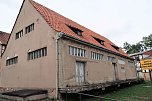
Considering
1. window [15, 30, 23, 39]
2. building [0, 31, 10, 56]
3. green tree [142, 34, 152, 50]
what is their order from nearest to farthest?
window [15, 30, 23, 39], building [0, 31, 10, 56], green tree [142, 34, 152, 50]

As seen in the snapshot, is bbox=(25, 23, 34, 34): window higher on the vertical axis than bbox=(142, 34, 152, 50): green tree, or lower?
lower

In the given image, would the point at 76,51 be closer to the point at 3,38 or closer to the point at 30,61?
the point at 30,61

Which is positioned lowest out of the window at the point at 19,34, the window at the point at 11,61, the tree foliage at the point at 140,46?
the window at the point at 11,61

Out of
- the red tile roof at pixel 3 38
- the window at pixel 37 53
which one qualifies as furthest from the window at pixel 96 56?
the red tile roof at pixel 3 38

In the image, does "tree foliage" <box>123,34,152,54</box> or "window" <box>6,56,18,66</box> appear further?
"tree foliage" <box>123,34,152,54</box>

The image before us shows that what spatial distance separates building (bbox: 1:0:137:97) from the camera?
42.1ft

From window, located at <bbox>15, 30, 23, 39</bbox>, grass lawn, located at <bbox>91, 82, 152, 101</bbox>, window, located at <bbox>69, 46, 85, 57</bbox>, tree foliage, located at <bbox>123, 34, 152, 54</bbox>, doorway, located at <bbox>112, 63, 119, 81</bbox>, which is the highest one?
tree foliage, located at <bbox>123, 34, 152, 54</bbox>

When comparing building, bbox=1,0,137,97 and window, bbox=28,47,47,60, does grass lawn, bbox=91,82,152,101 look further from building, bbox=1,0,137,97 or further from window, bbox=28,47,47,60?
window, bbox=28,47,47,60

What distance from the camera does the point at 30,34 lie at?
16.4 meters

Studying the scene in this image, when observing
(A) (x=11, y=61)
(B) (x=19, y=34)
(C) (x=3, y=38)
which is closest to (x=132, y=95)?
(B) (x=19, y=34)

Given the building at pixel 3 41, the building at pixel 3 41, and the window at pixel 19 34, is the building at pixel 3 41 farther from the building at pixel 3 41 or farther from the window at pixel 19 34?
the window at pixel 19 34

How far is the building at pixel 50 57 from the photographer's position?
42.1 ft

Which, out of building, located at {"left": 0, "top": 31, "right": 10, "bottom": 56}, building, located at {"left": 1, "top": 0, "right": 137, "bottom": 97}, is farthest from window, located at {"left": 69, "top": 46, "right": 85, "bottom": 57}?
building, located at {"left": 0, "top": 31, "right": 10, "bottom": 56}

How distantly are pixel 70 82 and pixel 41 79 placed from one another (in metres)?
2.59
